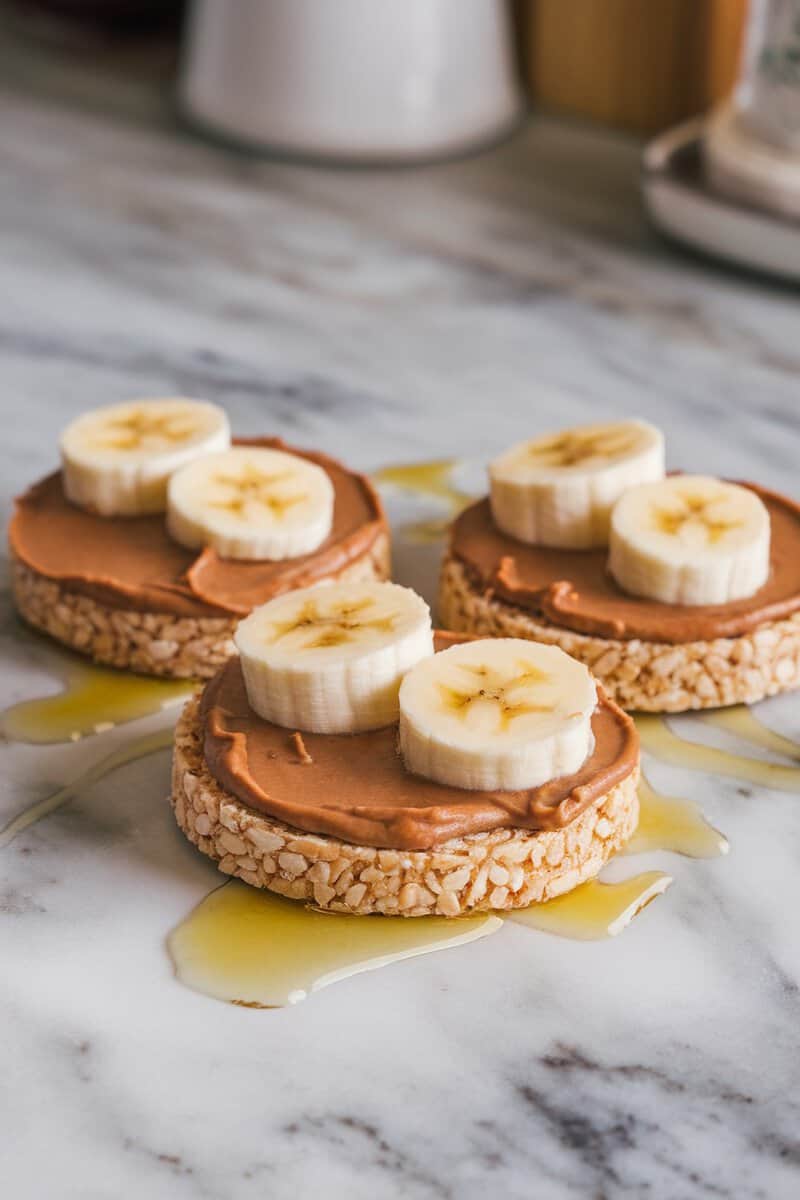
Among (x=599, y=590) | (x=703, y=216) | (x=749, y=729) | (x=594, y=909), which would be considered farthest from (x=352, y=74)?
(x=594, y=909)

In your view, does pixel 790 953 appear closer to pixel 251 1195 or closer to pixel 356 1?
pixel 251 1195

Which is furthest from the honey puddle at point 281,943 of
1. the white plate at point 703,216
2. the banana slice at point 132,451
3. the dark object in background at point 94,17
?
the dark object in background at point 94,17

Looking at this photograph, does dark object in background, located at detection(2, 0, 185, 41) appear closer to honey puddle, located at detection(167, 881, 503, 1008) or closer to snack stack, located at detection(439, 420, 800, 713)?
snack stack, located at detection(439, 420, 800, 713)

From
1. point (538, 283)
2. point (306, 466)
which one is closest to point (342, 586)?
point (306, 466)

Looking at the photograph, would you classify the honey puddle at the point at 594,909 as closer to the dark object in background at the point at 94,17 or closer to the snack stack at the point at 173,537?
the snack stack at the point at 173,537

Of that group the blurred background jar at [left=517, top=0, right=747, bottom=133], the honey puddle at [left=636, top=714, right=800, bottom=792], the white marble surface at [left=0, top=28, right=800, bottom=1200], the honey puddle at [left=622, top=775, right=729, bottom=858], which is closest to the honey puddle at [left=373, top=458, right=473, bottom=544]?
the white marble surface at [left=0, top=28, right=800, bottom=1200]

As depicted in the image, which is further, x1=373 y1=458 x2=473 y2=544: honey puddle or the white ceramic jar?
the white ceramic jar
